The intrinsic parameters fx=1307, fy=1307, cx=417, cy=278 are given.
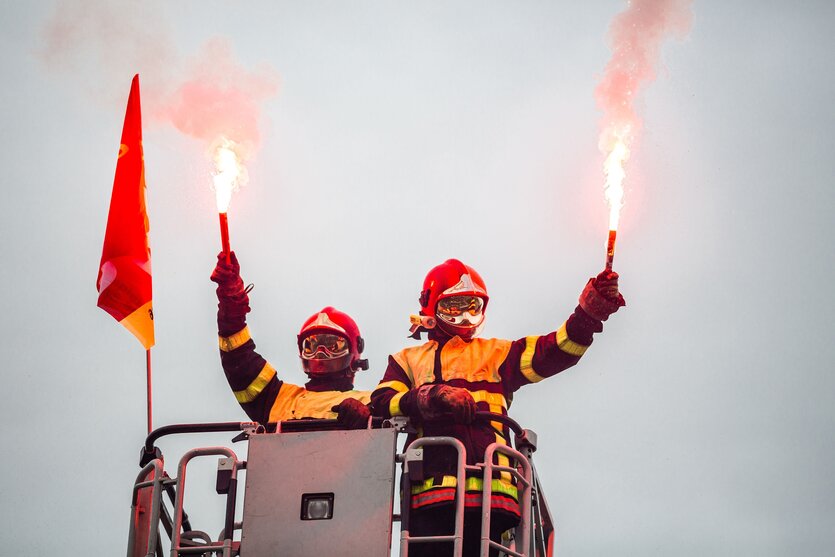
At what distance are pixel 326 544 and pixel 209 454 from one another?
1.16m

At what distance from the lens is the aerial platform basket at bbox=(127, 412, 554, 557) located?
9805 mm

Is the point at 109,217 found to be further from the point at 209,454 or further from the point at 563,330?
the point at 563,330

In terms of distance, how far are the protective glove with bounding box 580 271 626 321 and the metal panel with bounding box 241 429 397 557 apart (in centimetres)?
240

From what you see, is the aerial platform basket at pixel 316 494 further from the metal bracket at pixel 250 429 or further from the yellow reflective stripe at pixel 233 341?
the yellow reflective stripe at pixel 233 341

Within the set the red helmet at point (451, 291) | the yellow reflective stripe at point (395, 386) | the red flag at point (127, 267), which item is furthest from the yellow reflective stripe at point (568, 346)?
the red flag at point (127, 267)

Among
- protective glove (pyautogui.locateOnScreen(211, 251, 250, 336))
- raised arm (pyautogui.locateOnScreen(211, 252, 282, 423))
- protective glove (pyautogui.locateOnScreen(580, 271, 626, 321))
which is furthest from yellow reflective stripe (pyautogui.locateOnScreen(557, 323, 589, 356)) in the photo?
protective glove (pyautogui.locateOnScreen(211, 251, 250, 336))

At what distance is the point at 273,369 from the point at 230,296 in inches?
38.4

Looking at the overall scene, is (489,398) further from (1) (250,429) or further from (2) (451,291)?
(1) (250,429)

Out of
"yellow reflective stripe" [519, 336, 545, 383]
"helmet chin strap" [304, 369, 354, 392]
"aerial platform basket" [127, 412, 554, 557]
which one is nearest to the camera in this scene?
"aerial platform basket" [127, 412, 554, 557]

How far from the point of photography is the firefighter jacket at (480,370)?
1091cm

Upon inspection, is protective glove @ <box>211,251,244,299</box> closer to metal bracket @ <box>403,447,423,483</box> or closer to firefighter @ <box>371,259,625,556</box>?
firefighter @ <box>371,259,625,556</box>

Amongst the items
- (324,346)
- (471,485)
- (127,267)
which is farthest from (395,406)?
(127,267)

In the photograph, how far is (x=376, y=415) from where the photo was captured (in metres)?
11.1

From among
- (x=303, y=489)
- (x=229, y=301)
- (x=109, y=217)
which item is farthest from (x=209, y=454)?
(x=109, y=217)
